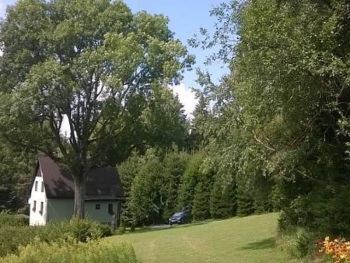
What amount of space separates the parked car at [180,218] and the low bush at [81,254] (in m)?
31.6

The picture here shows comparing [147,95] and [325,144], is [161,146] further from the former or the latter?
[325,144]

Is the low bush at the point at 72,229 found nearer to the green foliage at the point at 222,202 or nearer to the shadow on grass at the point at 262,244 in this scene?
the shadow on grass at the point at 262,244

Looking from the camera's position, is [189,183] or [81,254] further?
[189,183]

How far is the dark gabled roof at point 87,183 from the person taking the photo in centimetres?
5300

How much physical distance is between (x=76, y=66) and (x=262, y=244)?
72.1 ft

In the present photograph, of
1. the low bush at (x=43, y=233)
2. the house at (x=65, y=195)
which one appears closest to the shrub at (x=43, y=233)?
the low bush at (x=43, y=233)

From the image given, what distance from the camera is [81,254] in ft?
35.4

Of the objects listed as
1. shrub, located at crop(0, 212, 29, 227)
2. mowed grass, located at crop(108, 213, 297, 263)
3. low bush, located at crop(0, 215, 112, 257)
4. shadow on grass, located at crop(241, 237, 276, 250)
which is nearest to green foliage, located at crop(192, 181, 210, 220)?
shrub, located at crop(0, 212, 29, 227)

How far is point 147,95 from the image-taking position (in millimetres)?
40031

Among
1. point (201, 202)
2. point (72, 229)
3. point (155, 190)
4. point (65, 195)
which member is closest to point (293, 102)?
point (72, 229)

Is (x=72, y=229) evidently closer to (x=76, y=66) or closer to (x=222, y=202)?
(x=76, y=66)

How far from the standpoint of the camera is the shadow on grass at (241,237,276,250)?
17564mm

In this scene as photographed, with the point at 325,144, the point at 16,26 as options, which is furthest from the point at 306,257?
the point at 16,26

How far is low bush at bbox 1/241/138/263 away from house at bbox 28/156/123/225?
3929 cm
